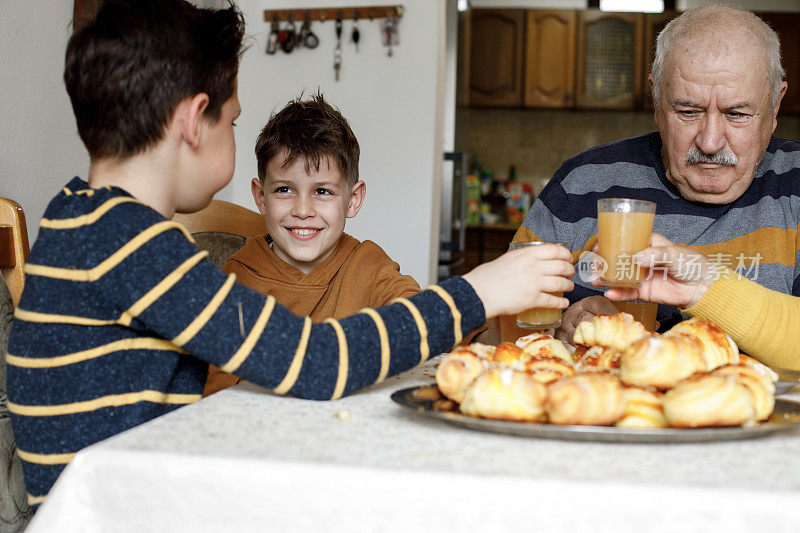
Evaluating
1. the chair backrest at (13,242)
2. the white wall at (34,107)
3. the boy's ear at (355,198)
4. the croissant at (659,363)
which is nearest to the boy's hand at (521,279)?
the croissant at (659,363)

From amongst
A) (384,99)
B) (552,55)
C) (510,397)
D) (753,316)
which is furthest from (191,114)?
(552,55)

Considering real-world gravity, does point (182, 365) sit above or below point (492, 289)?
below

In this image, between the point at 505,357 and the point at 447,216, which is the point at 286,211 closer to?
the point at 505,357

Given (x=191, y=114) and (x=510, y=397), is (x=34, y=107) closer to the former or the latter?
(x=191, y=114)

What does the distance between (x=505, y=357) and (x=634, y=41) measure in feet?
18.1

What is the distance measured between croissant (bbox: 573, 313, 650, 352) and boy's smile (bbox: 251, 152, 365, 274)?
0.81 metres

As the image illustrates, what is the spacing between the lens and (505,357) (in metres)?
0.85

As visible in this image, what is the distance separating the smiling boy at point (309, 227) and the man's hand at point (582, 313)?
0.34 metres

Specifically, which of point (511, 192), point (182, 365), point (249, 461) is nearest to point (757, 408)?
point (249, 461)

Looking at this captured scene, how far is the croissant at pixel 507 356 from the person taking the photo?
839mm

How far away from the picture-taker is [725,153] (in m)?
1.57

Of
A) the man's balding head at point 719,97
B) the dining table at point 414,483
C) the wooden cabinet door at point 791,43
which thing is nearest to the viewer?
the dining table at point 414,483

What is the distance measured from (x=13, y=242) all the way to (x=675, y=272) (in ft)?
3.89

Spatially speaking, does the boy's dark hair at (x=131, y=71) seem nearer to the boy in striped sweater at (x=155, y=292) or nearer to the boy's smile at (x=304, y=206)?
the boy in striped sweater at (x=155, y=292)
